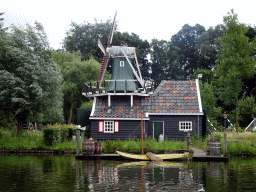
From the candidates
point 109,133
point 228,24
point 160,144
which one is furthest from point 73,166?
point 228,24

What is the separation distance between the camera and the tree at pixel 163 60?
206 ft

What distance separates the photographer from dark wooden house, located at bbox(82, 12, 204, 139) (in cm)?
3109

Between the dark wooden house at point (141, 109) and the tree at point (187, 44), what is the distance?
32020 mm

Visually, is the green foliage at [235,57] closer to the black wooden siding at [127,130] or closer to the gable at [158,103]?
the gable at [158,103]

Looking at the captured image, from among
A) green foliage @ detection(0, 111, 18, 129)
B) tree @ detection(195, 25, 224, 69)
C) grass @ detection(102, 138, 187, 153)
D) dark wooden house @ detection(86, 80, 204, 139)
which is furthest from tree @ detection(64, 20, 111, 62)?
grass @ detection(102, 138, 187, 153)

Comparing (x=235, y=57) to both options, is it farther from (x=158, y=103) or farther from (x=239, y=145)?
(x=239, y=145)

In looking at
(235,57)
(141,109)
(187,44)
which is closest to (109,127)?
(141,109)

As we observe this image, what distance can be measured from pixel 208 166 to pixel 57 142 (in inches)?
544

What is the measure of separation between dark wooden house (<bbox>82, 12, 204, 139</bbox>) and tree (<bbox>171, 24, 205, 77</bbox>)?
32.0 m

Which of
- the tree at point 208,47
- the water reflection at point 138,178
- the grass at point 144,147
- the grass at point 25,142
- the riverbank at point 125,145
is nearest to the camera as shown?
the water reflection at point 138,178

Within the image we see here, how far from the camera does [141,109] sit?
31.8 m

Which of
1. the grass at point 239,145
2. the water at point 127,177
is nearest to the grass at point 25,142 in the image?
the water at point 127,177

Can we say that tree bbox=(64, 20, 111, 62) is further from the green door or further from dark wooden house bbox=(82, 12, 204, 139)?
the green door

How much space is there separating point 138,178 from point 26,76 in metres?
20.4
